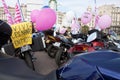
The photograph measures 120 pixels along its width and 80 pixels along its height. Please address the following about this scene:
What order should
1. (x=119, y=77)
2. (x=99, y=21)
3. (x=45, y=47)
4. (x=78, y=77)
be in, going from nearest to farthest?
(x=119, y=77) < (x=78, y=77) < (x=45, y=47) < (x=99, y=21)

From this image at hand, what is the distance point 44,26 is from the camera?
24.7 ft

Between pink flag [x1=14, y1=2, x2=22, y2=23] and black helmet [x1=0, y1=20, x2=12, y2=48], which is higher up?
black helmet [x1=0, y1=20, x2=12, y2=48]

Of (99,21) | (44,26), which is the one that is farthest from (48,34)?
(99,21)

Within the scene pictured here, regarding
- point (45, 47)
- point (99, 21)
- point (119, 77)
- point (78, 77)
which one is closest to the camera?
point (119, 77)

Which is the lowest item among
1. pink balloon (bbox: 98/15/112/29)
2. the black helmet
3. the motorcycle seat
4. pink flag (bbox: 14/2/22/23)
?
pink balloon (bbox: 98/15/112/29)

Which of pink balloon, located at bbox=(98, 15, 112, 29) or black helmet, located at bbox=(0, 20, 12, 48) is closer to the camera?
black helmet, located at bbox=(0, 20, 12, 48)

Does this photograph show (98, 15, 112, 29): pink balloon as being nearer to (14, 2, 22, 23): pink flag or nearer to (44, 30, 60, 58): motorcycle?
(14, 2, 22, 23): pink flag

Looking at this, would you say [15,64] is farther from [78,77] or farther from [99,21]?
[99,21]

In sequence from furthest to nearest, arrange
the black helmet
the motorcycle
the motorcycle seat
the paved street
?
1. the motorcycle
2. the paved street
3. the black helmet
4. the motorcycle seat

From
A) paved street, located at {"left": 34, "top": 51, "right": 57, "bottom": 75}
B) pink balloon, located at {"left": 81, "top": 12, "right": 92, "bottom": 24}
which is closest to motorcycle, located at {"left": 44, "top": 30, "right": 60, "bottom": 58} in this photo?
paved street, located at {"left": 34, "top": 51, "right": 57, "bottom": 75}

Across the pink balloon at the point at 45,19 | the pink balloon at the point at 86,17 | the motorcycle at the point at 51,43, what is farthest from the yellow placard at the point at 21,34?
the pink balloon at the point at 86,17

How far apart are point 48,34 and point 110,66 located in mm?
5724

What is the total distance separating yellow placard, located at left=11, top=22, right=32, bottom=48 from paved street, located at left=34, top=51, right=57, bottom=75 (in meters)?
1.15

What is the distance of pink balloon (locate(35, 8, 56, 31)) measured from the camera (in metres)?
7.48
